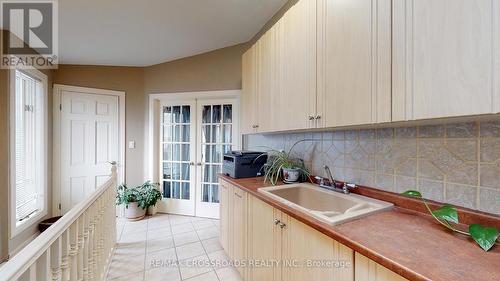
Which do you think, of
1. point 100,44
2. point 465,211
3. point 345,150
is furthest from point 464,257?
point 100,44

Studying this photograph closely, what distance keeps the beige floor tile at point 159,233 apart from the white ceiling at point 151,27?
2443 mm

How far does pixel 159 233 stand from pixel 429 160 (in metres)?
2.88

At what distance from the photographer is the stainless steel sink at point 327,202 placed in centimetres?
104

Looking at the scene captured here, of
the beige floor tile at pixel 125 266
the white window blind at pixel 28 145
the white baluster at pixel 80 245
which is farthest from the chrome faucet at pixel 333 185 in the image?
the white window blind at pixel 28 145

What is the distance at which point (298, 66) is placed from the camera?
4.92ft

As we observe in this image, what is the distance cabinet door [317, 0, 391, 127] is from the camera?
0.94m

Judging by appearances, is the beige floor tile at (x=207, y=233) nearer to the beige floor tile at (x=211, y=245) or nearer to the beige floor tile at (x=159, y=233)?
the beige floor tile at (x=211, y=245)

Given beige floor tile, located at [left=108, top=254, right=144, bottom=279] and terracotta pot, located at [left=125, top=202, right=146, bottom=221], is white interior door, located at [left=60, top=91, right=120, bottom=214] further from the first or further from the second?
beige floor tile, located at [left=108, top=254, right=144, bottom=279]

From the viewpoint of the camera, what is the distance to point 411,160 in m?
1.14

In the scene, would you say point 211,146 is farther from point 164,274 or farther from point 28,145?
point 28,145

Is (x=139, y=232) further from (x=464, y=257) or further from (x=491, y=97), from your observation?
(x=491, y=97)

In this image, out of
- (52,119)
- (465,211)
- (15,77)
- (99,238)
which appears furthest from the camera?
(52,119)

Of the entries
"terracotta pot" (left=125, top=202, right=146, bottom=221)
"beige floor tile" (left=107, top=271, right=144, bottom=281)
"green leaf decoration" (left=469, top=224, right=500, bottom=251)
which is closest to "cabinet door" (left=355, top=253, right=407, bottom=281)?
"green leaf decoration" (left=469, top=224, right=500, bottom=251)

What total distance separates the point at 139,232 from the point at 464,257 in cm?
308
